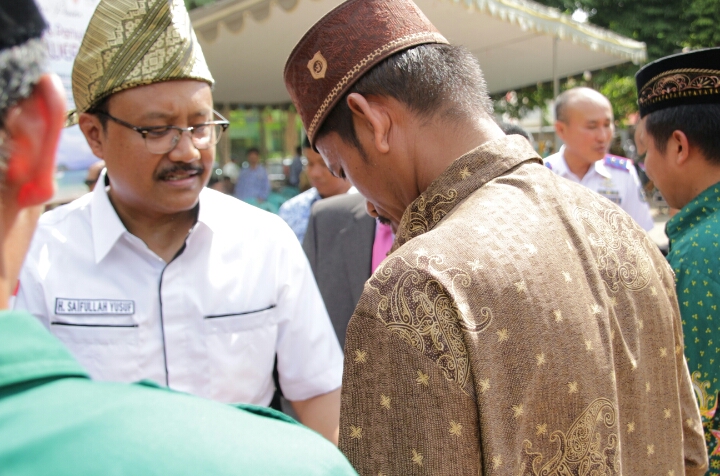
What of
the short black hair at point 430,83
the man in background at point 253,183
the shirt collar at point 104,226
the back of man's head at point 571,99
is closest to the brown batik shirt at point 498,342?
the short black hair at point 430,83

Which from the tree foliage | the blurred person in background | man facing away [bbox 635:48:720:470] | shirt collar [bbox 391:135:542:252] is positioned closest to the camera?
shirt collar [bbox 391:135:542:252]

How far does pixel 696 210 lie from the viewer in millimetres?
1956

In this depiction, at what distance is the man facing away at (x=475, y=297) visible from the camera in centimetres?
97

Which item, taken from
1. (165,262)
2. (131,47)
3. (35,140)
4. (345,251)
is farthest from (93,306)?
(345,251)

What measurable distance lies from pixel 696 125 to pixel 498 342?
4.45 ft

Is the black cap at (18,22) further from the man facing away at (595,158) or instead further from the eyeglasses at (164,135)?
the man facing away at (595,158)

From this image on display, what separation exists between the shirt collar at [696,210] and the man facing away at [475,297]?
76cm

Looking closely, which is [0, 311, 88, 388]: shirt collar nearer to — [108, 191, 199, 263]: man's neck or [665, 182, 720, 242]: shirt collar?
[108, 191, 199, 263]: man's neck

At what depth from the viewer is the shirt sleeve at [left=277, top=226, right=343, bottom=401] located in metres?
1.86

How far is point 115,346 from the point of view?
67.0 inches

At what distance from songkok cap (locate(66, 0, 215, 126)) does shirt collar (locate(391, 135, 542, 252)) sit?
3.21 ft

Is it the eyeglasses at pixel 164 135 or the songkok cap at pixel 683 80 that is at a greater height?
the songkok cap at pixel 683 80

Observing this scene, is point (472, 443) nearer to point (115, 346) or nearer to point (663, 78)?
point (115, 346)

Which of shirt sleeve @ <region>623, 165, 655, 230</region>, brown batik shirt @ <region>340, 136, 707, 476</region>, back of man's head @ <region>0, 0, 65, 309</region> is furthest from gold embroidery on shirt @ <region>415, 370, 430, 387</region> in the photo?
shirt sleeve @ <region>623, 165, 655, 230</region>
